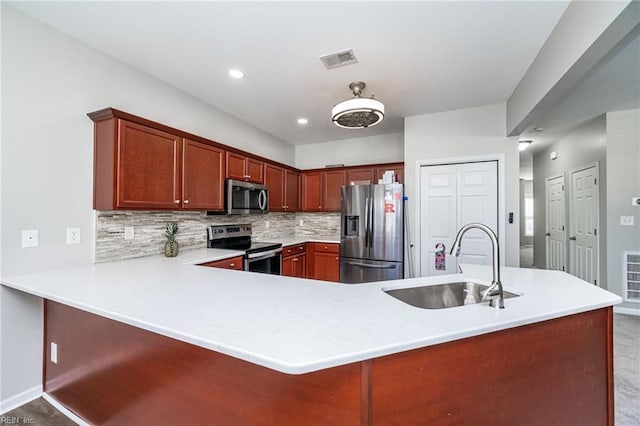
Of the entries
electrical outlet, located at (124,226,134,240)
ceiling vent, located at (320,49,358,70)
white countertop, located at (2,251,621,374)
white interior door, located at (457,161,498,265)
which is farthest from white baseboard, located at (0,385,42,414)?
white interior door, located at (457,161,498,265)

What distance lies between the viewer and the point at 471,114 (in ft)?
11.0

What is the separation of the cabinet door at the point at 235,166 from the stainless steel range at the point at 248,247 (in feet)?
2.28

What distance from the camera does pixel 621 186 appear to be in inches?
136

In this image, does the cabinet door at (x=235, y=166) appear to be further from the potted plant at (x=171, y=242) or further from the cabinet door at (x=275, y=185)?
the potted plant at (x=171, y=242)

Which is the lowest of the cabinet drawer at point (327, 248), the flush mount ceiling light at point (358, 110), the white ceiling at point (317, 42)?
the cabinet drawer at point (327, 248)

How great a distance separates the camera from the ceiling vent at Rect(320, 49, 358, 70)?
2.24 meters

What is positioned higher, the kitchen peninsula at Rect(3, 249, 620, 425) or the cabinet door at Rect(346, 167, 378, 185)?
the cabinet door at Rect(346, 167, 378, 185)

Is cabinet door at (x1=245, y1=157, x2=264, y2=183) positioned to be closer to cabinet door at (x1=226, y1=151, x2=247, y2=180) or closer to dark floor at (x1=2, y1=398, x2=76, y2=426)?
cabinet door at (x1=226, y1=151, x2=247, y2=180)

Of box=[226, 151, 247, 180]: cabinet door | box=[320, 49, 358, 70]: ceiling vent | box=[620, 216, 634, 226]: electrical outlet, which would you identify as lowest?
box=[620, 216, 634, 226]: electrical outlet

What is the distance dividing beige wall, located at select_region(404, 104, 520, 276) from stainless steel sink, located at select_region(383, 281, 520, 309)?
1.99 meters

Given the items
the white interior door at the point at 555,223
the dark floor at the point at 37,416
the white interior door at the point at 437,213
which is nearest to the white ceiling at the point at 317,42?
the white interior door at the point at 437,213

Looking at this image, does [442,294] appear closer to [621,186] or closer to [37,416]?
[37,416]

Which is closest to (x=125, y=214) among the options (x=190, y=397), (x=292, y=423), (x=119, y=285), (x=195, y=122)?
(x=119, y=285)

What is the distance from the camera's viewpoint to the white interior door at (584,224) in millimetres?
3812
